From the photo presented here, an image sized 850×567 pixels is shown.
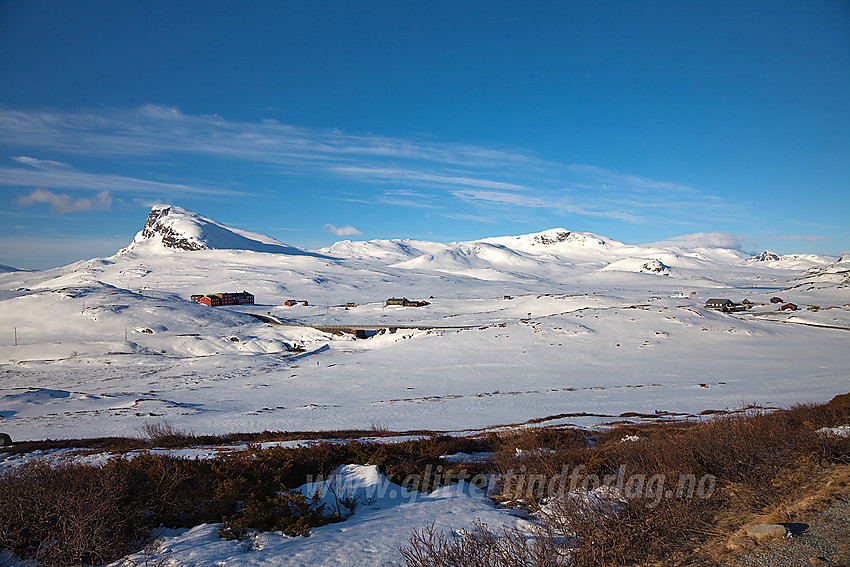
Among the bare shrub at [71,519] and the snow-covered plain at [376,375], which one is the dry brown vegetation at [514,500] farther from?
the snow-covered plain at [376,375]

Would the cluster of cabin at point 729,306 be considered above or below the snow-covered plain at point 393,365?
above

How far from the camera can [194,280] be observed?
152m

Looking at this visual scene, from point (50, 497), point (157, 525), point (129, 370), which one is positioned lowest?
point (129, 370)

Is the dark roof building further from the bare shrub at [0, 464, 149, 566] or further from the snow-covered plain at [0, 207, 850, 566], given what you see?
the bare shrub at [0, 464, 149, 566]

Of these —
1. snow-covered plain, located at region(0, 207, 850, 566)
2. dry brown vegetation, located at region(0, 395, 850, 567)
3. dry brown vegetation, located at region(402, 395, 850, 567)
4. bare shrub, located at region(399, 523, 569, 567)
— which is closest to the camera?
bare shrub, located at region(399, 523, 569, 567)

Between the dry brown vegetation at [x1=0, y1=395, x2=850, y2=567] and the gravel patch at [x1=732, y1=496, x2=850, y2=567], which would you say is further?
the dry brown vegetation at [x1=0, y1=395, x2=850, y2=567]

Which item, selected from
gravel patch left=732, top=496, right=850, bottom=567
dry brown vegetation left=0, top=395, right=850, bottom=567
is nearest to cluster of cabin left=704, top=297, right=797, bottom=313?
dry brown vegetation left=0, top=395, right=850, bottom=567

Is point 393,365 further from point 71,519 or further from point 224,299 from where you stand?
point 224,299

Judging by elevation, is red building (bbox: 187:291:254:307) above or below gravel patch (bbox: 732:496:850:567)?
above

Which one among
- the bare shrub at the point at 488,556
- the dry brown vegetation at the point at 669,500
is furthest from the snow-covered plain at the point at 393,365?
the bare shrub at the point at 488,556

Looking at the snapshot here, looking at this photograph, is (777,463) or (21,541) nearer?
(21,541)

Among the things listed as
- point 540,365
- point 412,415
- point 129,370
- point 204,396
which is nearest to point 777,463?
point 412,415

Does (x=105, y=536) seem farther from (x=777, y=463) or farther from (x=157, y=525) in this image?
(x=777, y=463)

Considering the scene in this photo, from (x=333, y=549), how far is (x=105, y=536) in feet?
7.88
